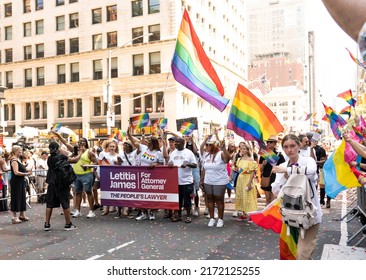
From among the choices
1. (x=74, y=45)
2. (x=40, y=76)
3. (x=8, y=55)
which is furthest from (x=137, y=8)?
(x=8, y=55)

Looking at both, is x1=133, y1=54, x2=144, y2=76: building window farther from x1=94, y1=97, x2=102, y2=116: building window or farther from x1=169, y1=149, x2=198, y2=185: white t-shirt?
x1=169, y1=149, x2=198, y2=185: white t-shirt

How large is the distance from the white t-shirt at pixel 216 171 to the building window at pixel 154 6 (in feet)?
104

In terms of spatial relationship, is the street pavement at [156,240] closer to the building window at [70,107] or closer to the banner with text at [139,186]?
the banner with text at [139,186]

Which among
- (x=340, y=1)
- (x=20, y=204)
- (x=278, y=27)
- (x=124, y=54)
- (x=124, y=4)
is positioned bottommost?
(x=20, y=204)

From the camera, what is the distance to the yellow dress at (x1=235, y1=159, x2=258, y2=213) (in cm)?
896

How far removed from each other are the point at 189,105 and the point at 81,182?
1246 inches

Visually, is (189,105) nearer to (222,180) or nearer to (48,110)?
(48,110)

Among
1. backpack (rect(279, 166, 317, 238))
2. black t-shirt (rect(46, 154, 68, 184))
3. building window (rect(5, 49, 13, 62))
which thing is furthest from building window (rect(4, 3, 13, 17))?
backpack (rect(279, 166, 317, 238))

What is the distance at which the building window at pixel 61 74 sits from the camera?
43469 mm

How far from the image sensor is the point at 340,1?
0.87 m

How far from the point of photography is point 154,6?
125ft

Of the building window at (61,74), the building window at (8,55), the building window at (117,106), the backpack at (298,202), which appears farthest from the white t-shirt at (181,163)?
the building window at (8,55)

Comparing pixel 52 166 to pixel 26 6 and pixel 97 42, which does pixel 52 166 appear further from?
pixel 26 6
